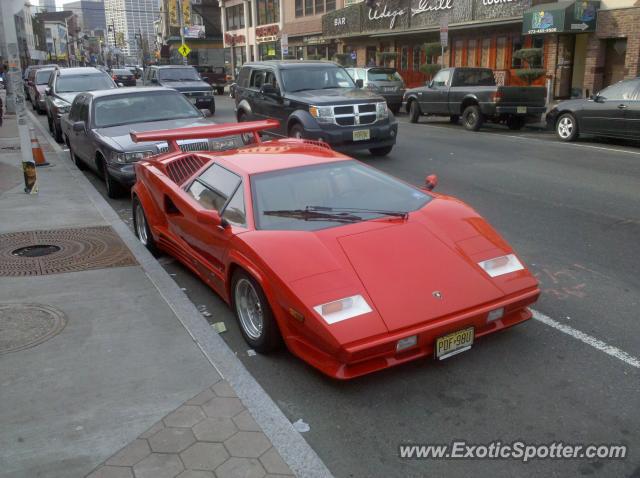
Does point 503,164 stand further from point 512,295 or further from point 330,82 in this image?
point 512,295

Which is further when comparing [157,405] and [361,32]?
[361,32]

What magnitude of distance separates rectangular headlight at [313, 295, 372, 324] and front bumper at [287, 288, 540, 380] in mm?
195

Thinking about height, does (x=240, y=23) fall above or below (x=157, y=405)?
above

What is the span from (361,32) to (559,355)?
32.3 meters

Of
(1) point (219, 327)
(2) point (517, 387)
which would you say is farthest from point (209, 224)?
(2) point (517, 387)

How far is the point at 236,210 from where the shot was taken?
473 centimetres

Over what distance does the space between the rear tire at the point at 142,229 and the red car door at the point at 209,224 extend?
2.94 feet

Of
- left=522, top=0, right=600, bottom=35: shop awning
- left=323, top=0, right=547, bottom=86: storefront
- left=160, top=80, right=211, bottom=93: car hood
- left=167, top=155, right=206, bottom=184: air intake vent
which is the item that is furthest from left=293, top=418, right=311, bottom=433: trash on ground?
left=522, top=0, right=600, bottom=35: shop awning

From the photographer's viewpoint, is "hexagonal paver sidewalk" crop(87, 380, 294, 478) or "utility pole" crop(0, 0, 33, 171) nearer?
"hexagonal paver sidewalk" crop(87, 380, 294, 478)

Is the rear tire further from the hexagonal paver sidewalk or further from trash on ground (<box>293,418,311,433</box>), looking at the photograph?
trash on ground (<box>293,418,311,433</box>)

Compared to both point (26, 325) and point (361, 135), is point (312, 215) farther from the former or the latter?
point (361, 135)

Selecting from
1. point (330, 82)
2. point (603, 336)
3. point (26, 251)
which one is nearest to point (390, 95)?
point (330, 82)

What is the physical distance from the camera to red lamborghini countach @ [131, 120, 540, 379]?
12.2 feet

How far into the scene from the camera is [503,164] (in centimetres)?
1184
